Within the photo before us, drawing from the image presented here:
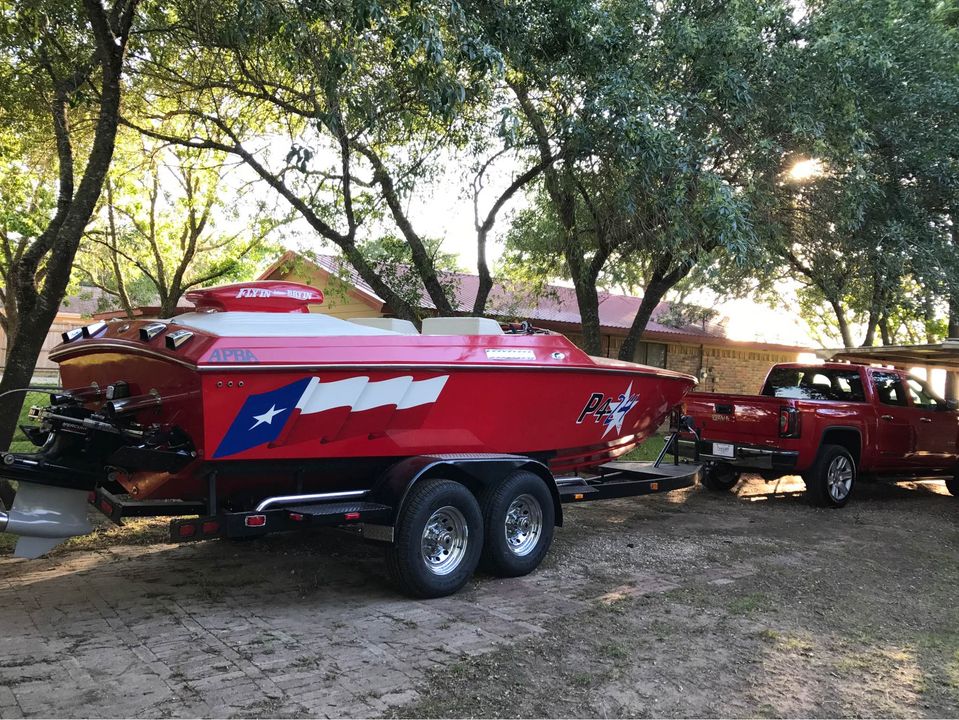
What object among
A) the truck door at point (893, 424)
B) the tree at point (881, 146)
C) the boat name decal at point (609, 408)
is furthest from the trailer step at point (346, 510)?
the truck door at point (893, 424)

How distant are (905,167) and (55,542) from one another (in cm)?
1177

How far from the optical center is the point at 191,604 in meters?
5.51

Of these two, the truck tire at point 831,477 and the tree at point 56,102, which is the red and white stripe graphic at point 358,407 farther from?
the truck tire at point 831,477

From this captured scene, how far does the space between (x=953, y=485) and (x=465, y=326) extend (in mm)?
9229

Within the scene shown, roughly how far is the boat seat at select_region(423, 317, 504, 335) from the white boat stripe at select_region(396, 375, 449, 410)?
25.2 inches

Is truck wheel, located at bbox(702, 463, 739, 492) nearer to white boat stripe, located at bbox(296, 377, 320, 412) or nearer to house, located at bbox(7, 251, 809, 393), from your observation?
house, located at bbox(7, 251, 809, 393)

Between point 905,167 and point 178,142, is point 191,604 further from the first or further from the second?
point 905,167

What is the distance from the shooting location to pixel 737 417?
9898mm

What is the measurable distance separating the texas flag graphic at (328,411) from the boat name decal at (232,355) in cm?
25

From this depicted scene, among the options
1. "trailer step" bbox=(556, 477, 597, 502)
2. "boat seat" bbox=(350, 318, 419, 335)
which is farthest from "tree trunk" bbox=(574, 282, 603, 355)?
"boat seat" bbox=(350, 318, 419, 335)

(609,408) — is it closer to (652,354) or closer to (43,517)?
(43,517)

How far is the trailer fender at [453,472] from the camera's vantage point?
5625 millimetres

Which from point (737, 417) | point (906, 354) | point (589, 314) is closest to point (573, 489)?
point (737, 417)

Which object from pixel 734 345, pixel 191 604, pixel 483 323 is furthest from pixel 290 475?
pixel 734 345
